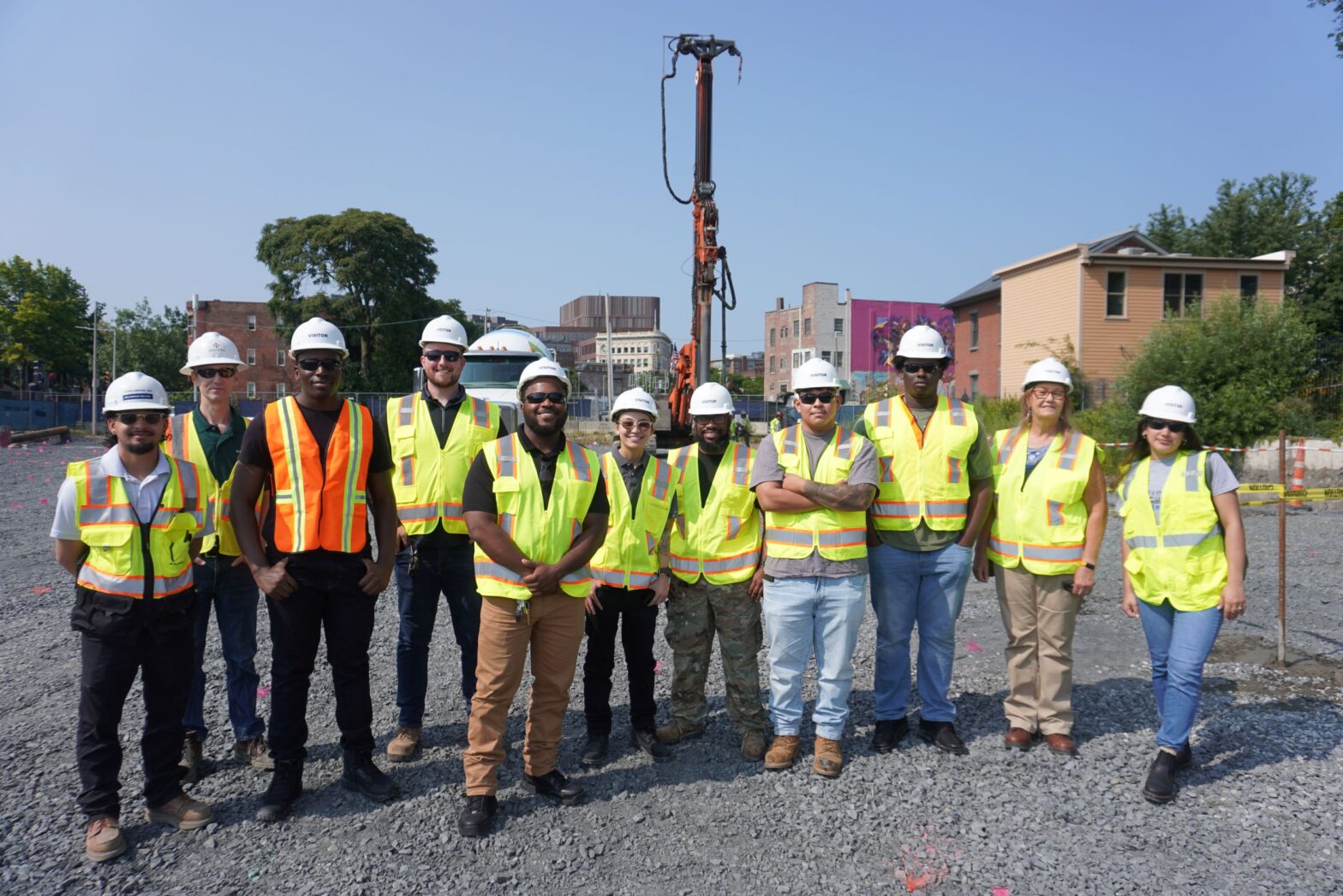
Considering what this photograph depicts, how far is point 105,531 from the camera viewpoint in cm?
365

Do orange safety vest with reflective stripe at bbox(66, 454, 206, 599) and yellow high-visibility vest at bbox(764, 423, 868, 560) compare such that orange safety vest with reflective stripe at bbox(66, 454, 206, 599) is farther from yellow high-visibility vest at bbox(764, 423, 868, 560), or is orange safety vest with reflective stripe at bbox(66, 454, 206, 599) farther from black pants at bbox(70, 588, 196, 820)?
yellow high-visibility vest at bbox(764, 423, 868, 560)

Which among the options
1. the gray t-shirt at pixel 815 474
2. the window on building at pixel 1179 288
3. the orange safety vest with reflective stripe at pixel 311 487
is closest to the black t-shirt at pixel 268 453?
the orange safety vest with reflective stripe at pixel 311 487

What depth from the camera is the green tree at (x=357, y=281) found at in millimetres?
44531

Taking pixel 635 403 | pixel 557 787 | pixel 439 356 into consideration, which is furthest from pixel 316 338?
pixel 557 787

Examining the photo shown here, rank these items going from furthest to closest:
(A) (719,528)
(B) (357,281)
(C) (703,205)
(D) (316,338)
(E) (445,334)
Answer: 1. (B) (357,281)
2. (C) (703,205)
3. (E) (445,334)
4. (A) (719,528)
5. (D) (316,338)

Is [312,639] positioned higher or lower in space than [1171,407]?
lower

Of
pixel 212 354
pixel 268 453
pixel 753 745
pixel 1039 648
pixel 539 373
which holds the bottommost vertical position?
pixel 753 745

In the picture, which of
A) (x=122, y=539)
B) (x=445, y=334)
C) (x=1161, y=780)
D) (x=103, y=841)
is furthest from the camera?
(x=445, y=334)

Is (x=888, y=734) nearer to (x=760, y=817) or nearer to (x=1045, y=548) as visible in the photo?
(x=760, y=817)

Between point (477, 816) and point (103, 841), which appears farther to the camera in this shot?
point (477, 816)

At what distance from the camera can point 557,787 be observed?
4086mm

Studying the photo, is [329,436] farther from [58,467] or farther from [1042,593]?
[58,467]

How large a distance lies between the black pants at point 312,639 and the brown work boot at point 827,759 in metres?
2.34

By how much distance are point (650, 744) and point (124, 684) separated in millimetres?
2555
